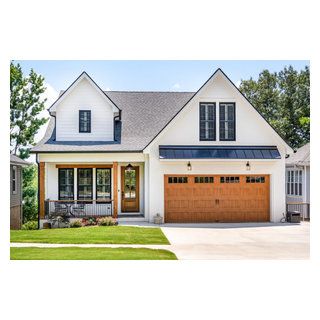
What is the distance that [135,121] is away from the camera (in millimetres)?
21859

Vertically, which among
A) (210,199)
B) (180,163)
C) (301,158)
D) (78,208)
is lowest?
(78,208)

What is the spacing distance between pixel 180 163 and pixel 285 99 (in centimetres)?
1727

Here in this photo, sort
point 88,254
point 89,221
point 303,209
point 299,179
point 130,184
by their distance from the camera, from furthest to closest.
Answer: point 299,179 → point 303,209 → point 130,184 → point 89,221 → point 88,254

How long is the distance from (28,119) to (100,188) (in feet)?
35.0

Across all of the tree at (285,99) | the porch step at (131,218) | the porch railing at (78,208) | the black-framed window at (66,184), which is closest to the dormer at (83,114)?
the black-framed window at (66,184)

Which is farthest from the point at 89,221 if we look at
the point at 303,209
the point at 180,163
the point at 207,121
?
the point at 303,209

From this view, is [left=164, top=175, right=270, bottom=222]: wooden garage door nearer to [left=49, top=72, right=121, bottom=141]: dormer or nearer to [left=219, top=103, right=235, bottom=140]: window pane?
[left=219, top=103, right=235, bottom=140]: window pane

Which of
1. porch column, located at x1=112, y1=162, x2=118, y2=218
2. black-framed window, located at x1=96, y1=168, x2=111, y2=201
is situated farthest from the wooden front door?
porch column, located at x1=112, y1=162, x2=118, y2=218

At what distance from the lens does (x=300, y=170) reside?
22.6m

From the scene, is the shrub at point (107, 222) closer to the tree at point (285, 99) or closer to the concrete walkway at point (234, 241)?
the concrete walkway at point (234, 241)

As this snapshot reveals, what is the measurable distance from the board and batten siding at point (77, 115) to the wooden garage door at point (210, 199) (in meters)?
3.89

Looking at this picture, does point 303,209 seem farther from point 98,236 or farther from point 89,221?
point 98,236

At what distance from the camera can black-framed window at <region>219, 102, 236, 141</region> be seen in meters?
19.2
